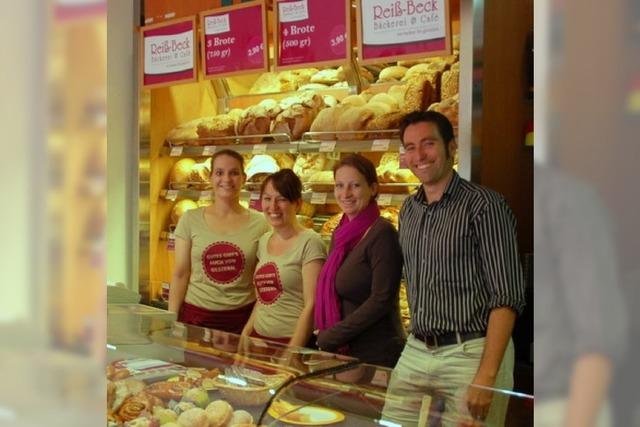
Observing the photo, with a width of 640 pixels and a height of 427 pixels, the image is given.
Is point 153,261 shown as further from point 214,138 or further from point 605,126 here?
point 605,126

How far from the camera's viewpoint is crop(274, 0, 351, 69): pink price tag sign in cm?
384

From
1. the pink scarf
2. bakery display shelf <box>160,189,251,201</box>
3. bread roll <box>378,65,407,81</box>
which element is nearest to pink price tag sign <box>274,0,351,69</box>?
bread roll <box>378,65,407,81</box>

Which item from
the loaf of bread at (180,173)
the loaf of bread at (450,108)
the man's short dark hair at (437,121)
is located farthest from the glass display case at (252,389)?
the loaf of bread at (180,173)

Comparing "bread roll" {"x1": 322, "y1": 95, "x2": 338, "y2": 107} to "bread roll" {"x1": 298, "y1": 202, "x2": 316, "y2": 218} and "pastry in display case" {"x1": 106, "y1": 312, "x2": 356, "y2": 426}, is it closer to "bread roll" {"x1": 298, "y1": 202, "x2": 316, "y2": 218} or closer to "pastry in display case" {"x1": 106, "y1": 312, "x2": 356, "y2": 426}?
"bread roll" {"x1": 298, "y1": 202, "x2": 316, "y2": 218}

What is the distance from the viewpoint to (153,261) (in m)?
5.24

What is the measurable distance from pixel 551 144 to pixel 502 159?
9.11 ft

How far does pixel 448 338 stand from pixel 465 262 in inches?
10.3

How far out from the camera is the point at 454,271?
263cm

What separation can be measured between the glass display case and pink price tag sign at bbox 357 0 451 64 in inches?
58.8

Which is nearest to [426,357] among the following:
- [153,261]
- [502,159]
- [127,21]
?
[502,159]

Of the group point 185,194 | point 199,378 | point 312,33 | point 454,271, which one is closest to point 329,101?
point 312,33

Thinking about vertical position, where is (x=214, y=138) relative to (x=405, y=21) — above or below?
below

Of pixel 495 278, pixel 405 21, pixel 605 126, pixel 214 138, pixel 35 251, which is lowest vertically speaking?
pixel 495 278

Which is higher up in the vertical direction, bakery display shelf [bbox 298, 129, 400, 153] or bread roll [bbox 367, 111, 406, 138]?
bread roll [bbox 367, 111, 406, 138]
